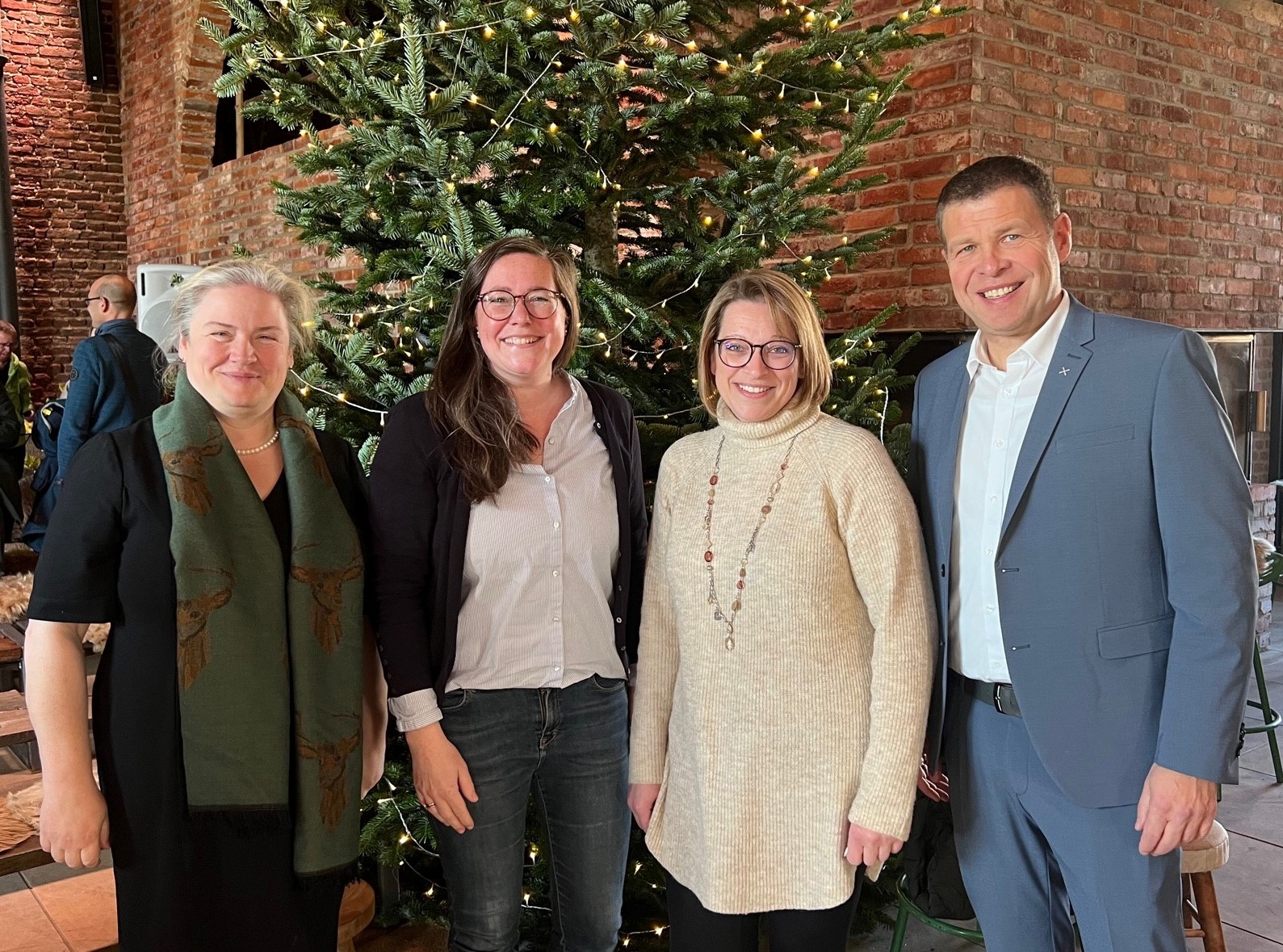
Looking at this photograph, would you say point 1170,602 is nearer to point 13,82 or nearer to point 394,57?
point 394,57

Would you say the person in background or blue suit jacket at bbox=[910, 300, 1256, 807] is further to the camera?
the person in background

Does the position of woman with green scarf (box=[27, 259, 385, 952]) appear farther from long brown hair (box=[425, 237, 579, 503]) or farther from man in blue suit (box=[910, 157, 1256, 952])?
man in blue suit (box=[910, 157, 1256, 952])

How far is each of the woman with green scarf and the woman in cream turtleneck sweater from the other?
2.02 ft

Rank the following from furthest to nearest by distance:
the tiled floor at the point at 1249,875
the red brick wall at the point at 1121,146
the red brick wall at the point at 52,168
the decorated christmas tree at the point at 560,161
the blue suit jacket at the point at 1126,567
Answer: the red brick wall at the point at 52,168, the red brick wall at the point at 1121,146, the tiled floor at the point at 1249,875, the decorated christmas tree at the point at 560,161, the blue suit jacket at the point at 1126,567

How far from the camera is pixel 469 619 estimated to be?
70.3 inches

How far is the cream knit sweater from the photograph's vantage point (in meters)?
1.64

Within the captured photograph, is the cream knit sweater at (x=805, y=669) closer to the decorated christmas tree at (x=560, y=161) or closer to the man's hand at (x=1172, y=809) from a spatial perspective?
the man's hand at (x=1172, y=809)

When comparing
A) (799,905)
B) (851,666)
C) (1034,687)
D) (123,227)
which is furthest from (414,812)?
(123,227)

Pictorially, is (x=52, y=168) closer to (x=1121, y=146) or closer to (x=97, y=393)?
(x=97, y=393)

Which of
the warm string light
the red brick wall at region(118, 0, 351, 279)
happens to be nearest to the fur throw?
the red brick wall at region(118, 0, 351, 279)

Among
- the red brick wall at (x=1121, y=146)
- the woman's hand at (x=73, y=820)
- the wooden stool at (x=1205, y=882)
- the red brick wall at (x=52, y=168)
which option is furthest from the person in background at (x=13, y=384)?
the wooden stool at (x=1205, y=882)

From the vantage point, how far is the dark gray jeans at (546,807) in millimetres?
1808

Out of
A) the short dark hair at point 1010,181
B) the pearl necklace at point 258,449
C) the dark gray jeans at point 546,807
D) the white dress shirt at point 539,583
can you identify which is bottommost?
the dark gray jeans at point 546,807

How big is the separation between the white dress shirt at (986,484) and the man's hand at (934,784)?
220 mm
